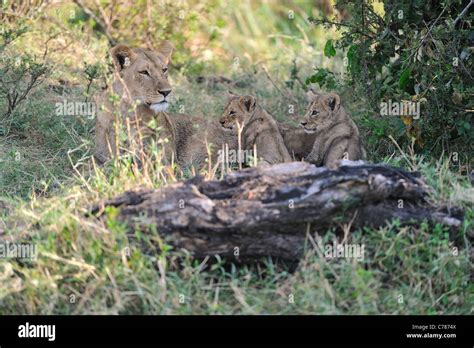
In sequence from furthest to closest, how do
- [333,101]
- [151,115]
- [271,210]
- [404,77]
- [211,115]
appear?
1. [211,115]
2. [333,101]
3. [151,115]
4. [404,77]
5. [271,210]

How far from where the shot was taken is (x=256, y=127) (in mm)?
9109

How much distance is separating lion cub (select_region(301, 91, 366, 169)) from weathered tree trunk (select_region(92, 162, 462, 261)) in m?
2.29

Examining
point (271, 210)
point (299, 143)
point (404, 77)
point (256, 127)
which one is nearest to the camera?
point (271, 210)

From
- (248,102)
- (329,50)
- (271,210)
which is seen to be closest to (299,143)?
(248,102)

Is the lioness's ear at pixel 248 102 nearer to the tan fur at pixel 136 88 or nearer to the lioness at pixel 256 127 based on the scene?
the lioness at pixel 256 127

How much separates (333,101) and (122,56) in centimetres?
215

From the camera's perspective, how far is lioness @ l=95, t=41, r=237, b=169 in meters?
8.52

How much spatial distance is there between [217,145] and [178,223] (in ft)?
9.57

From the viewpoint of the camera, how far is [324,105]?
30.2 ft

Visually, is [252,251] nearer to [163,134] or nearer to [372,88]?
[163,134]

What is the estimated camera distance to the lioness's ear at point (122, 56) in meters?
8.53

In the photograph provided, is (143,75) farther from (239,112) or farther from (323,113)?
(323,113)

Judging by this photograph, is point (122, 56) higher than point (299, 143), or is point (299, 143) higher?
point (122, 56)

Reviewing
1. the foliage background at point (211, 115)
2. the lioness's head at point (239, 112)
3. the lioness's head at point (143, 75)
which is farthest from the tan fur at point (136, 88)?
the lioness's head at point (239, 112)
